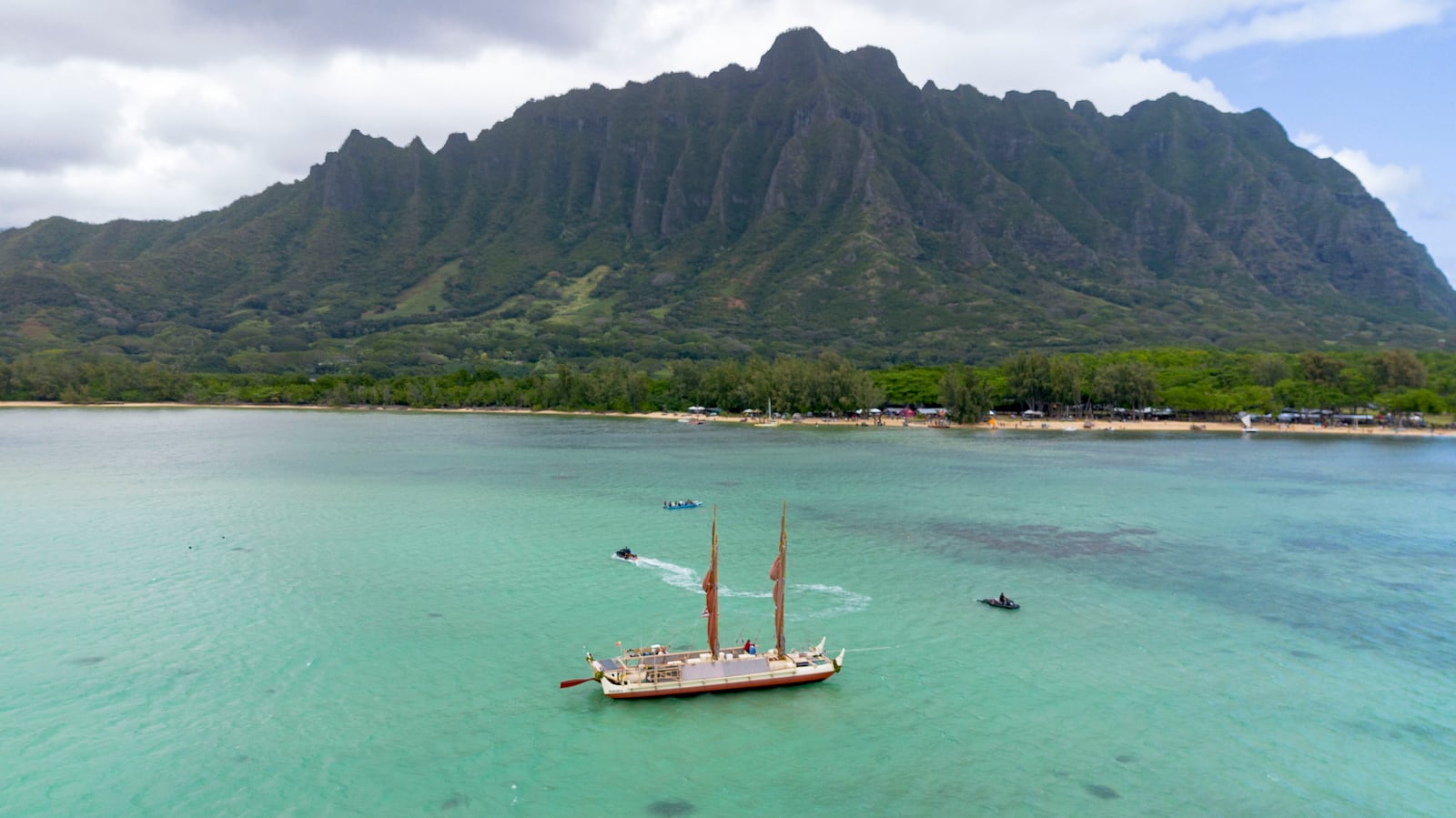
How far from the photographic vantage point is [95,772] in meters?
28.7

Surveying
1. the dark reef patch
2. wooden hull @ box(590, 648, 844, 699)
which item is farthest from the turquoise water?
wooden hull @ box(590, 648, 844, 699)

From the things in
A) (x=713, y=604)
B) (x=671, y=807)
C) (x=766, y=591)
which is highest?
(x=713, y=604)

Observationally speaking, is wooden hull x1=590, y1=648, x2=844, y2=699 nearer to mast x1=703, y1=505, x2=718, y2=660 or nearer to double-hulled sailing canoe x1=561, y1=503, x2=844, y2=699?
double-hulled sailing canoe x1=561, y1=503, x2=844, y2=699

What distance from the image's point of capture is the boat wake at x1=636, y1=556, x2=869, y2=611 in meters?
46.3

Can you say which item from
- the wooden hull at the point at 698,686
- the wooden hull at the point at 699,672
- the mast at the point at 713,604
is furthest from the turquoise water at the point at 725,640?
the mast at the point at 713,604

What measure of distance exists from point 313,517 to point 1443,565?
87064 mm

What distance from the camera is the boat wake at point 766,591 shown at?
152 ft

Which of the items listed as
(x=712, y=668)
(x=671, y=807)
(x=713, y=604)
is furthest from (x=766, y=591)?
(x=671, y=807)

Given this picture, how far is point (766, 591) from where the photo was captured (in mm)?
49906

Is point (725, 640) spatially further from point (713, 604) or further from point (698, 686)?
point (713, 604)

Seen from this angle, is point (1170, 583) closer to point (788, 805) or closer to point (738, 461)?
point (788, 805)

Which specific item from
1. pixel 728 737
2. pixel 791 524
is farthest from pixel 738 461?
pixel 728 737

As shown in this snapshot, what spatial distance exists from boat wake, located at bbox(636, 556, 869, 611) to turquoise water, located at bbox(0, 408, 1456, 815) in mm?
342

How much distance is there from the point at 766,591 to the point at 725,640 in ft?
31.8
